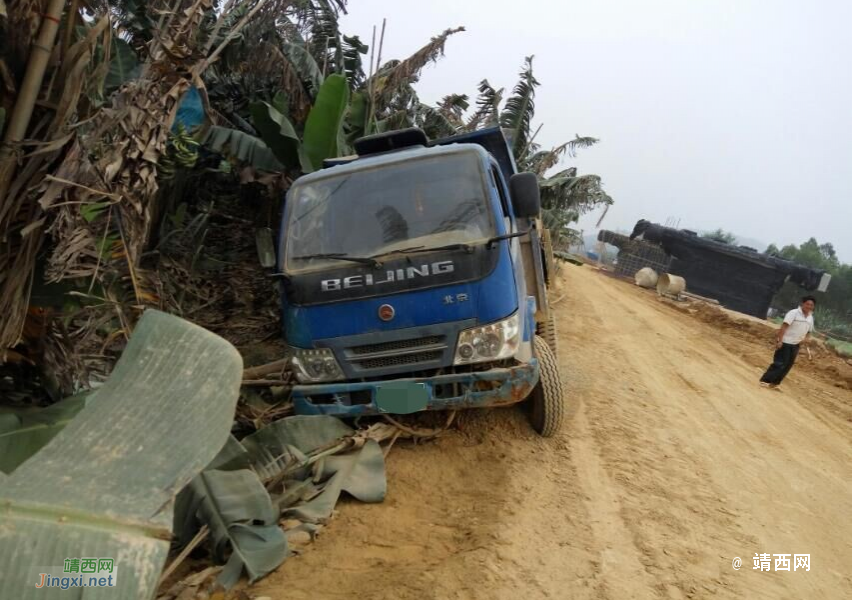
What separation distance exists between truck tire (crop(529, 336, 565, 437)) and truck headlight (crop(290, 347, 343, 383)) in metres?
1.59

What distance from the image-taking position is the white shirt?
8305mm

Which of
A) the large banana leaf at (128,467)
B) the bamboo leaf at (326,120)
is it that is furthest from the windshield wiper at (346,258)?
the bamboo leaf at (326,120)

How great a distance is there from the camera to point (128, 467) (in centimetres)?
163

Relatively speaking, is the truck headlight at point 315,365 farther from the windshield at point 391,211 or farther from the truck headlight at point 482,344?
the truck headlight at point 482,344

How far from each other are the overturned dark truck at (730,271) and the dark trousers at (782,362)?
1265 centimetres

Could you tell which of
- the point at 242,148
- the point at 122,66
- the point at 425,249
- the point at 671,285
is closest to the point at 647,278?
the point at 671,285

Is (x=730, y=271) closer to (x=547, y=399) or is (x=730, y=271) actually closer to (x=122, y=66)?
(x=547, y=399)

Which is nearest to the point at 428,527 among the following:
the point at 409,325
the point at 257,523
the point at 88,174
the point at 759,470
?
the point at 257,523

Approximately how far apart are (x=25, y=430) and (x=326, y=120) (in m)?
5.20

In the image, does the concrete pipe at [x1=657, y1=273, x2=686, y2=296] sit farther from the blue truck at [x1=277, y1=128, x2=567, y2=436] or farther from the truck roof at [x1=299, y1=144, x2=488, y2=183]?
the truck roof at [x1=299, y1=144, x2=488, y2=183]

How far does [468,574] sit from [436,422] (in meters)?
1.81

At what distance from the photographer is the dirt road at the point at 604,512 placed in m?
2.91


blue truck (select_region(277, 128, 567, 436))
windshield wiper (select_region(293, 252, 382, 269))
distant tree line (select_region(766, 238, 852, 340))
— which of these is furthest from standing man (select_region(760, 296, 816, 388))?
distant tree line (select_region(766, 238, 852, 340))

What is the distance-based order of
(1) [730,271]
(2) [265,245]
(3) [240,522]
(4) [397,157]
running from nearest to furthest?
(3) [240,522]
(4) [397,157]
(2) [265,245]
(1) [730,271]
